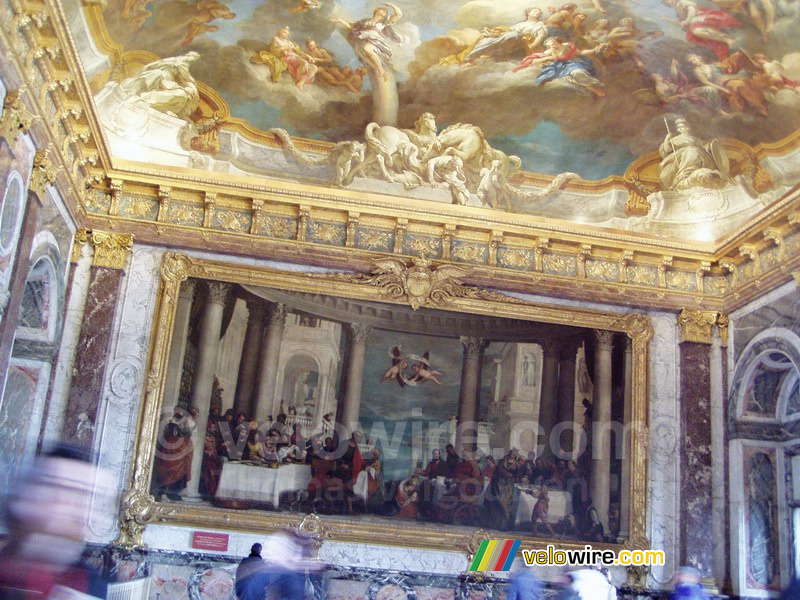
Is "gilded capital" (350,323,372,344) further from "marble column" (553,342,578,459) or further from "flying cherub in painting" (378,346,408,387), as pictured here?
Answer: "marble column" (553,342,578,459)

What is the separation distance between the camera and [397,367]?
13.9m

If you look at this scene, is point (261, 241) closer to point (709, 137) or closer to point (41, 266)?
point (41, 266)

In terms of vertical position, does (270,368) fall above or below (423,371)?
below

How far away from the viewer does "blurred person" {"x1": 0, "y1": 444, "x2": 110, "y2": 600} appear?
2.95 metres

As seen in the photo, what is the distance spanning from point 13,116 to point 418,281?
6.87 meters

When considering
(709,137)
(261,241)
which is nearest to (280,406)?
(261,241)

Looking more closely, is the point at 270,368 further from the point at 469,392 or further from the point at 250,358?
the point at 469,392

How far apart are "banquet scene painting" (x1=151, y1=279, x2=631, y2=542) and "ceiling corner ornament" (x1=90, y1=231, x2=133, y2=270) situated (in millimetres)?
1125

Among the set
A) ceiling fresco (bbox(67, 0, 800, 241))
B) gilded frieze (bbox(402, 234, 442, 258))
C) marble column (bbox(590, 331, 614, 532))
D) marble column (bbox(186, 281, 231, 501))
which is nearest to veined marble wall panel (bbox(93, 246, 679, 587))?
marble column (bbox(186, 281, 231, 501))

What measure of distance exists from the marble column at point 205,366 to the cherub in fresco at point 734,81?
27.2 ft

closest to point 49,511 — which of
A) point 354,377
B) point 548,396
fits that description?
point 354,377

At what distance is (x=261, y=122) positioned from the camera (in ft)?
47.3

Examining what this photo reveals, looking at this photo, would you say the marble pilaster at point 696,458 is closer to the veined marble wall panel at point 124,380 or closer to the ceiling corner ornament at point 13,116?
the veined marble wall panel at point 124,380

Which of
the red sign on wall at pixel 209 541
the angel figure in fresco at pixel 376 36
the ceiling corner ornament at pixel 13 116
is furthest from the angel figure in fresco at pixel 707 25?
the red sign on wall at pixel 209 541
